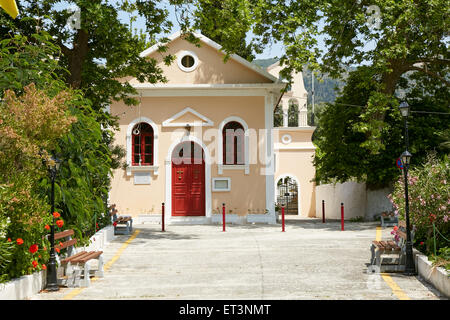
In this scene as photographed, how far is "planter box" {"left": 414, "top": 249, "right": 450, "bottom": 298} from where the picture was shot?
25.3ft

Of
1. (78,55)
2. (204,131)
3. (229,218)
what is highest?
(78,55)

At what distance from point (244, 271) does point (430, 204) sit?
3.72 metres

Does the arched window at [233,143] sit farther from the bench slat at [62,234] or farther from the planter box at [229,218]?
the bench slat at [62,234]

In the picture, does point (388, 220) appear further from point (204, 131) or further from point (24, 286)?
point (24, 286)

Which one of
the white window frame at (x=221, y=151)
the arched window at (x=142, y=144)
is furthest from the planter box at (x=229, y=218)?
the arched window at (x=142, y=144)

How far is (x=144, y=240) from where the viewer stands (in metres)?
15.4

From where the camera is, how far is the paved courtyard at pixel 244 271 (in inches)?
312

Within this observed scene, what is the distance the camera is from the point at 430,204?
10.2 m

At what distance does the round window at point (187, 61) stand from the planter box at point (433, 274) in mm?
13992

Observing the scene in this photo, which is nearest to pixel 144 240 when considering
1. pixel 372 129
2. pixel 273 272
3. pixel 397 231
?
pixel 273 272

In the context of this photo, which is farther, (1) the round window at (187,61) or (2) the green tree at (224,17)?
(1) the round window at (187,61)

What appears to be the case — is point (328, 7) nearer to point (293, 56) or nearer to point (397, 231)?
point (293, 56)

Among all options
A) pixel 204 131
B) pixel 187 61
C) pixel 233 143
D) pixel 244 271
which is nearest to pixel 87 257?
pixel 244 271

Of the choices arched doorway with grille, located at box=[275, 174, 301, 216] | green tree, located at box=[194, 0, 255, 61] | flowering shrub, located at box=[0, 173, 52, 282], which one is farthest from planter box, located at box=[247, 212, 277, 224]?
arched doorway with grille, located at box=[275, 174, 301, 216]
